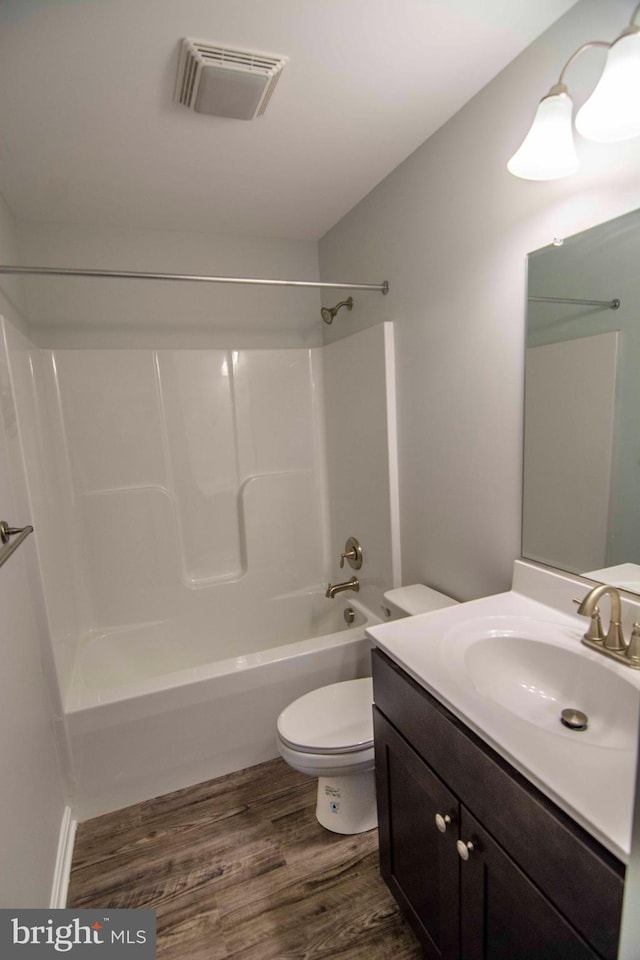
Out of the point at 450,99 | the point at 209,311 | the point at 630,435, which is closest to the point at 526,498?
the point at 630,435

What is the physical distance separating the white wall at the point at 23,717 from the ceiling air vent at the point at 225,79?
99cm

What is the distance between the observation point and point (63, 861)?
1.51m

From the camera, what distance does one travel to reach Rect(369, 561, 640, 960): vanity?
66 cm

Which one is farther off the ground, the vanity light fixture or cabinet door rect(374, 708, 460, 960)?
the vanity light fixture

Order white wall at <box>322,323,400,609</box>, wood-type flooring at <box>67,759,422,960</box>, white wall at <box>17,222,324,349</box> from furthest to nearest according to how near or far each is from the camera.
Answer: white wall at <box>17,222,324,349</box>
white wall at <box>322,323,400,609</box>
wood-type flooring at <box>67,759,422,960</box>

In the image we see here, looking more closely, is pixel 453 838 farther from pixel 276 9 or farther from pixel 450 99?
pixel 450 99

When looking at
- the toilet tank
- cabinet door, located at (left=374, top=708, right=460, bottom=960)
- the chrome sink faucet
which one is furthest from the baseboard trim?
the chrome sink faucet

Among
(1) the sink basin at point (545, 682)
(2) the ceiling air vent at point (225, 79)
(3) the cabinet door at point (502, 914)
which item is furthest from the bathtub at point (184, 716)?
(2) the ceiling air vent at point (225, 79)

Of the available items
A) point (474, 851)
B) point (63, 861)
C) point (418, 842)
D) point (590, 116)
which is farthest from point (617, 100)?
point (63, 861)

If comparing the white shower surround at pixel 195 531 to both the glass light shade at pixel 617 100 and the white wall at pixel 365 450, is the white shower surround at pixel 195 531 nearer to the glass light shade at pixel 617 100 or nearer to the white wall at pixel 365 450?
the white wall at pixel 365 450

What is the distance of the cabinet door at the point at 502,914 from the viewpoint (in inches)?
27.4

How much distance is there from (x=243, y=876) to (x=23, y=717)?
878 mm

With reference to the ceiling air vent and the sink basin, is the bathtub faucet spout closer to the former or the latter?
the sink basin

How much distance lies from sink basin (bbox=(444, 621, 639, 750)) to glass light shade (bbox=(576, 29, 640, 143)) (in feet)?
3.73
